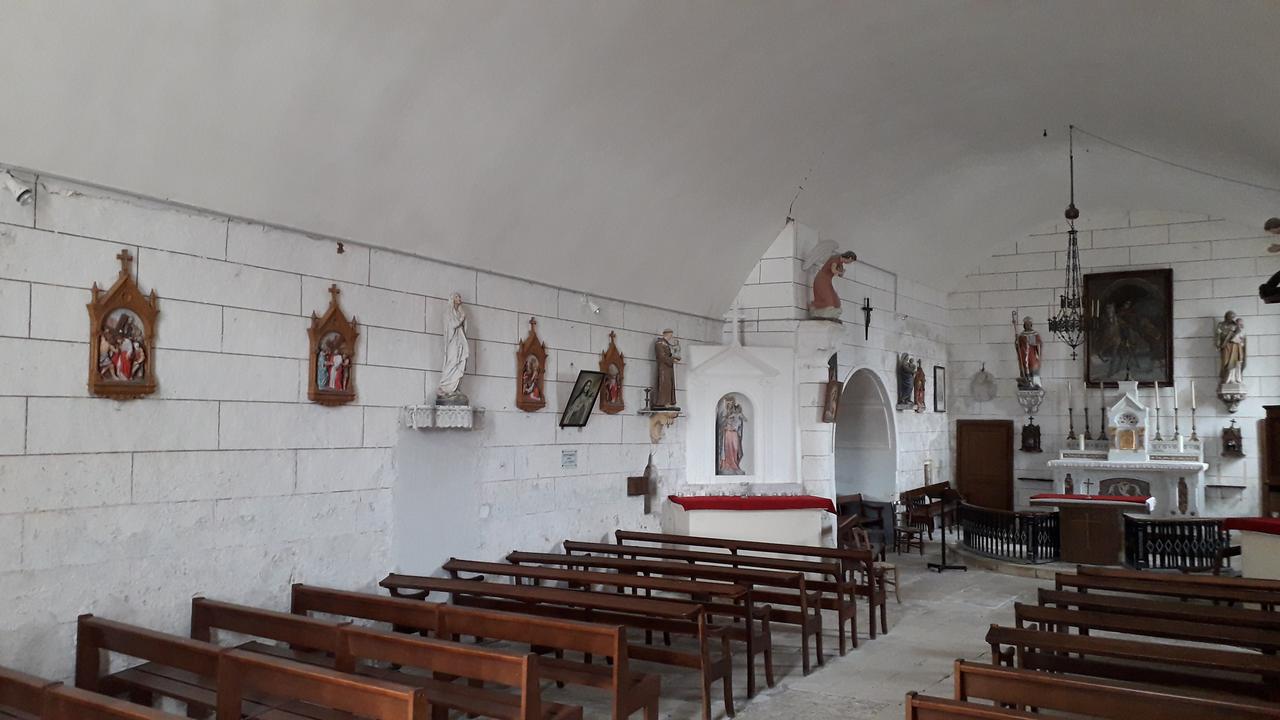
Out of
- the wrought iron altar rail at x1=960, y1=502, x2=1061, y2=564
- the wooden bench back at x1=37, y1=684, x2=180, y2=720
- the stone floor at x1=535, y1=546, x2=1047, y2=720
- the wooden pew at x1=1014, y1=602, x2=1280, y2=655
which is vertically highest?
the wooden bench back at x1=37, y1=684, x2=180, y2=720

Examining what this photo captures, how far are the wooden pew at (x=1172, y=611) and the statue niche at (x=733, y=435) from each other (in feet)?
14.2

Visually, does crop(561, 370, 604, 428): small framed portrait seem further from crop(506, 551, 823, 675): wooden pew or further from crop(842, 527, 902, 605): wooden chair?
crop(842, 527, 902, 605): wooden chair

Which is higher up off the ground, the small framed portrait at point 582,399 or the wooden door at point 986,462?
the small framed portrait at point 582,399

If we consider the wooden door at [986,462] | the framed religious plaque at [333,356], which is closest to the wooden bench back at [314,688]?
the framed religious plaque at [333,356]

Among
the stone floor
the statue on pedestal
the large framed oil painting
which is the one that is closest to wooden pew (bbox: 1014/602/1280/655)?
the stone floor

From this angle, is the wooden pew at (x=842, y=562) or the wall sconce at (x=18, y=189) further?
the wooden pew at (x=842, y=562)

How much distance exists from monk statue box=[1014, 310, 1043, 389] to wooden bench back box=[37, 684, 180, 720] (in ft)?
41.0

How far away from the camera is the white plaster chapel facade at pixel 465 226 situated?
14.3ft

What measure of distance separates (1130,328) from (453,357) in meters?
10.6

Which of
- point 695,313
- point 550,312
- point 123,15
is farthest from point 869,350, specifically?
point 123,15

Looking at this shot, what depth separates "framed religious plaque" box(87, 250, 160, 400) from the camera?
4.43 metres

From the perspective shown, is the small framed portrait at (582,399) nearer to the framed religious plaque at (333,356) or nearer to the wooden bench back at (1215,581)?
the framed religious plaque at (333,356)

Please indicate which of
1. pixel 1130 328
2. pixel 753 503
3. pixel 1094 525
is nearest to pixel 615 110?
pixel 753 503

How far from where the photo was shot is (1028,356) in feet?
43.2
